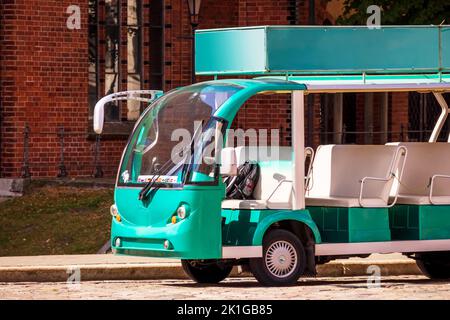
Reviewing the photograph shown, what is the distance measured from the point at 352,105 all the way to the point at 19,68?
27.9 ft

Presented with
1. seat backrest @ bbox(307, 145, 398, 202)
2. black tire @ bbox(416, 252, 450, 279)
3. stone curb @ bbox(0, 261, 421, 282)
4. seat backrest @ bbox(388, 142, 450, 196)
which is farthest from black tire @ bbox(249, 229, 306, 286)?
stone curb @ bbox(0, 261, 421, 282)

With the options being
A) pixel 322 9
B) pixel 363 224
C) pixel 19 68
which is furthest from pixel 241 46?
pixel 322 9

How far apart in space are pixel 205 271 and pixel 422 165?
95.4 inches

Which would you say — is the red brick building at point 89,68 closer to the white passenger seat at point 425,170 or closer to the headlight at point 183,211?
the white passenger seat at point 425,170

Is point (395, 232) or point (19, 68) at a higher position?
point (19, 68)

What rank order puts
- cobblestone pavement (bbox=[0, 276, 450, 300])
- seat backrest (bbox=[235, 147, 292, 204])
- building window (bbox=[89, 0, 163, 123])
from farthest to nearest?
building window (bbox=[89, 0, 163, 123]), seat backrest (bbox=[235, 147, 292, 204]), cobblestone pavement (bbox=[0, 276, 450, 300])

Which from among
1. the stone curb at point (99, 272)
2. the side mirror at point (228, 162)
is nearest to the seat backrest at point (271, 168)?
the side mirror at point (228, 162)

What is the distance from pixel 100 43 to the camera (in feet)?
79.3

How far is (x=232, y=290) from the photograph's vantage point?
13.9 meters

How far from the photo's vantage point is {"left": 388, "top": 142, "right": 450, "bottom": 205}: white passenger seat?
1519 centimetres

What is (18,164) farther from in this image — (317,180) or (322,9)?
(317,180)

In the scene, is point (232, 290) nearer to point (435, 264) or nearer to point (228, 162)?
point (228, 162)

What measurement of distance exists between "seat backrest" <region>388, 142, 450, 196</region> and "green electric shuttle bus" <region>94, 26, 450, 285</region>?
1cm

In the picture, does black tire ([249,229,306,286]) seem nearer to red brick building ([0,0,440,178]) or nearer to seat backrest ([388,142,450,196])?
seat backrest ([388,142,450,196])
